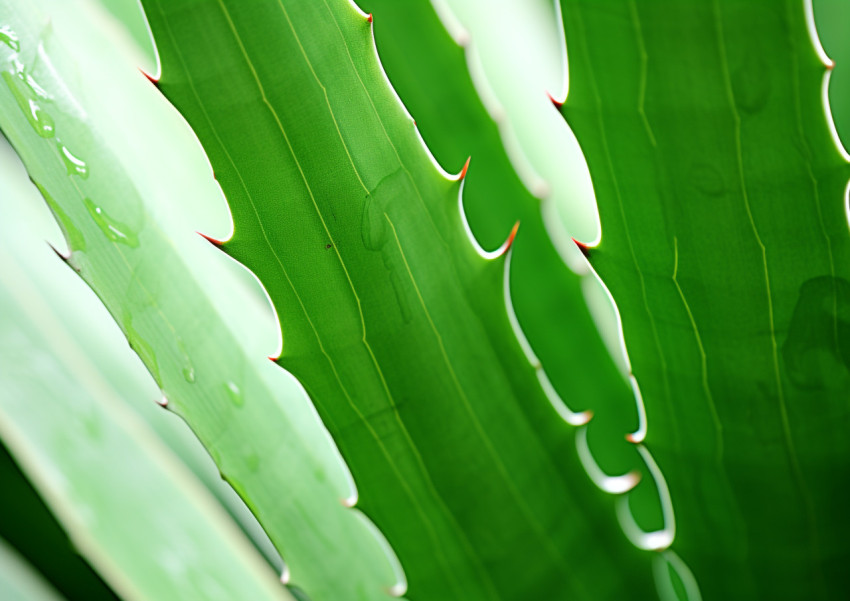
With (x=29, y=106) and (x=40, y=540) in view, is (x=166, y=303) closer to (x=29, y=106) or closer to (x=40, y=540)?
(x=29, y=106)

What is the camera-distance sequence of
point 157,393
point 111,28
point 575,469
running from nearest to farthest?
point 575,469 < point 111,28 < point 157,393

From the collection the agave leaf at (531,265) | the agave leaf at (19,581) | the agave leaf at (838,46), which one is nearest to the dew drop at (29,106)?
the agave leaf at (531,265)

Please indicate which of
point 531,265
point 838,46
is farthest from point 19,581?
point 838,46

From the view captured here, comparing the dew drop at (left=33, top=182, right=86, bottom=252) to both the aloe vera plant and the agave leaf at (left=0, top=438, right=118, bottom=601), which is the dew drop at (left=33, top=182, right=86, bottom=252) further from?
the agave leaf at (left=0, top=438, right=118, bottom=601)

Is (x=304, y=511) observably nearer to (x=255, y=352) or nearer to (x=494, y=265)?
(x=255, y=352)

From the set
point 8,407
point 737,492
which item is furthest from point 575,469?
point 8,407

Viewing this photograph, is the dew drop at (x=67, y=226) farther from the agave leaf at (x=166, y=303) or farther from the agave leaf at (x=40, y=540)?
the agave leaf at (x=40, y=540)
